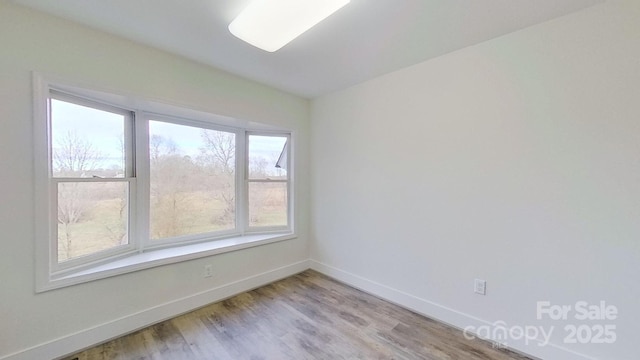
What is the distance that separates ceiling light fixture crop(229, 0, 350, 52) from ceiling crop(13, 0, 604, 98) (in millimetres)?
216

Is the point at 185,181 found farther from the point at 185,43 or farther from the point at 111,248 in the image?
the point at 185,43

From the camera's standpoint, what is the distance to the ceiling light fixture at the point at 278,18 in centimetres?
133

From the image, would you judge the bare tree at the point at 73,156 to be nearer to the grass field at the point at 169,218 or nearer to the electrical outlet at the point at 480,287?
the grass field at the point at 169,218

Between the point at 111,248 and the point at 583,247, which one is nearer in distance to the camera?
the point at 583,247

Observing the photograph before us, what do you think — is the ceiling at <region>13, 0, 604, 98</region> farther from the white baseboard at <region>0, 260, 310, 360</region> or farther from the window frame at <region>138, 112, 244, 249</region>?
the white baseboard at <region>0, 260, 310, 360</region>

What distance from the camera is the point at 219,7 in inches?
63.2

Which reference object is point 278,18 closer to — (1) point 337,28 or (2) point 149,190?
(1) point 337,28

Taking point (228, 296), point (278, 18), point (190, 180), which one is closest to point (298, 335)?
point (228, 296)

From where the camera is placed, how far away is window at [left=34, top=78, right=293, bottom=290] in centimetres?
186

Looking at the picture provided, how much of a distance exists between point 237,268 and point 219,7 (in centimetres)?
243

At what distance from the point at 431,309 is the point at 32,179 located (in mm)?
3254

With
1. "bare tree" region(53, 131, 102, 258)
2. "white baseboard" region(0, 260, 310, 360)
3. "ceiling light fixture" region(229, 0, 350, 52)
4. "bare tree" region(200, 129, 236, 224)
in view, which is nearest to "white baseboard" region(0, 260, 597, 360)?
"white baseboard" region(0, 260, 310, 360)

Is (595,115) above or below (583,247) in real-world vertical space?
above

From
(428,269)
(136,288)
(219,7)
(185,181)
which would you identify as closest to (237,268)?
(136,288)
